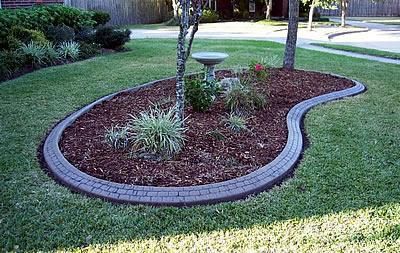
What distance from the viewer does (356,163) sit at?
403 centimetres

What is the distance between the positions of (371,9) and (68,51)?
1180 inches

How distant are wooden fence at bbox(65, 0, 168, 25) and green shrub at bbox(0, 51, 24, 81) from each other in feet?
41.9

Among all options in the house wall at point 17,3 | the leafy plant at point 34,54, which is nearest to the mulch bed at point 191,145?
the leafy plant at point 34,54

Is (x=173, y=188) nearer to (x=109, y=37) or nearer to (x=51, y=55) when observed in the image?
(x=51, y=55)

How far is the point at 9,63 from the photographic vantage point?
7766mm

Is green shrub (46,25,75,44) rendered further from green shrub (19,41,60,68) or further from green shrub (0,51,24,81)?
green shrub (0,51,24,81)

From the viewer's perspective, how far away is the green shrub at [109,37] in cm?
1126

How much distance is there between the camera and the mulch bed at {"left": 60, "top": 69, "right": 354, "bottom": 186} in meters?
3.67

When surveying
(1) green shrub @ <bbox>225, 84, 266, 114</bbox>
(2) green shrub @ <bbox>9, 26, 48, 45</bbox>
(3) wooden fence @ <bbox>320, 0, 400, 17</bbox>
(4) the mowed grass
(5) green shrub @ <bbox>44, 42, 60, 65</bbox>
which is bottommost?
(4) the mowed grass

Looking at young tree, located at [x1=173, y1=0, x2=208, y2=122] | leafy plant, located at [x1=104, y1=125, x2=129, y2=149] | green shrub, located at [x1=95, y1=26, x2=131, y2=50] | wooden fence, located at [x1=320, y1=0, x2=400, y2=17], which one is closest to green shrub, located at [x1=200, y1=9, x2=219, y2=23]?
wooden fence, located at [x1=320, y1=0, x2=400, y2=17]

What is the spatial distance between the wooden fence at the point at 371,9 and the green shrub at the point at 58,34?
26.9 m

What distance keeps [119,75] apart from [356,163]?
5.26m

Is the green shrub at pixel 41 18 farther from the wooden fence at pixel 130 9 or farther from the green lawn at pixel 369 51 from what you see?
the wooden fence at pixel 130 9

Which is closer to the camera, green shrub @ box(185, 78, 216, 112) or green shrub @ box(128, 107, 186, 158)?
green shrub @ box(128, 107, 186, 158)
